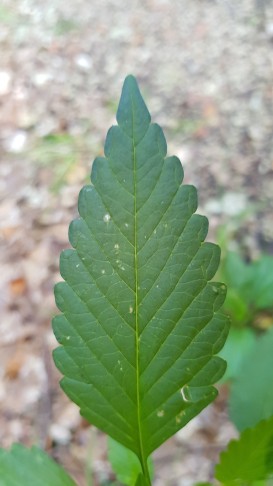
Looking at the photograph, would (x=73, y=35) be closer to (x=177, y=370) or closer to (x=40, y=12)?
(x=40, y=12)

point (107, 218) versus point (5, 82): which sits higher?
point (107, 218)

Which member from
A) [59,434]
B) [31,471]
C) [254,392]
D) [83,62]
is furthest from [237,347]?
[83,62]

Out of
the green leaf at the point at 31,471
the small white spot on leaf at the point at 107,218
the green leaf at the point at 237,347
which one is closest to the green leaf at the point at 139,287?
the small white spot on leaf at the point at 107,218

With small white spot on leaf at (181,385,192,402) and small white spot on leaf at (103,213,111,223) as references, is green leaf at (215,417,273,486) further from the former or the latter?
small white spot on leaf at (103,213,111,223)

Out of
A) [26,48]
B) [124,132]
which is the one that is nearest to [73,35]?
[26,48]

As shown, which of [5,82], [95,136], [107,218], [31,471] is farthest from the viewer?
[5,82]

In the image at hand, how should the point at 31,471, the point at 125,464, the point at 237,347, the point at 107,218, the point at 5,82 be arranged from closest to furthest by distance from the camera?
the point at 107,218
the point at 31,471
the point at 125,464
the point at 237,347
the point at 5,82

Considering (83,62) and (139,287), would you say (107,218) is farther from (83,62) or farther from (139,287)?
(83,62)

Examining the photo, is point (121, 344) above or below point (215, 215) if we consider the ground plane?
above
